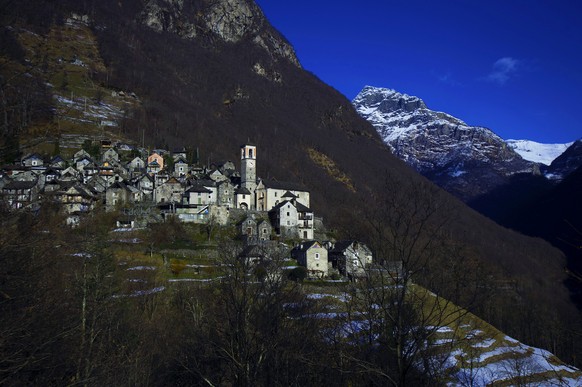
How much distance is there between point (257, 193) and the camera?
80.8m

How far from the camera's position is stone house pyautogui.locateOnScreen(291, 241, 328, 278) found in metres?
59.2

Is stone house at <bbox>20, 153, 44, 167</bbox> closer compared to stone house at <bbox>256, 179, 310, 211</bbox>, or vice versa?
stone house at <bbox>20, 153, 44, 167</bbox>

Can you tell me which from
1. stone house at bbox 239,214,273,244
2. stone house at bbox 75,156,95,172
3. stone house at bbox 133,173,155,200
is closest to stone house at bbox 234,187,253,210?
stone house at bbox 239,214,273,244

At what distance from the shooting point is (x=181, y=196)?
236ft

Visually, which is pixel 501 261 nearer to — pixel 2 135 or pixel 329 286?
pixel 329 286

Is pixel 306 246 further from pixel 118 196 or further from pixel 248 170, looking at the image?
Result: pixel 118 196

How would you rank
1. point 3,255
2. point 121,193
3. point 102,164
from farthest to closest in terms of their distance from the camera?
1. point 102,164
2. point 121,193
3. point 3,255

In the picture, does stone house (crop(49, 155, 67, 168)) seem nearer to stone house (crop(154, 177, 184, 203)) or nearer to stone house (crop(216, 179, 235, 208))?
stone house (crop(154, 177, 184, 203))

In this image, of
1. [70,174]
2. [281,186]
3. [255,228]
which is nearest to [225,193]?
[255,228]

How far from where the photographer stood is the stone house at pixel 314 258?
194 ft

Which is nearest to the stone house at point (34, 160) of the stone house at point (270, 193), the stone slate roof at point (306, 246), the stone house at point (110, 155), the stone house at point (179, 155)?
the stone house at point (110, 155)

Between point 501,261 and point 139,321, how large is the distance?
144802mm

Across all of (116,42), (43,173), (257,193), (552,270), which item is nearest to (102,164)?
(43,173)

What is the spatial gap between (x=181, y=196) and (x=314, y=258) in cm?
2301
